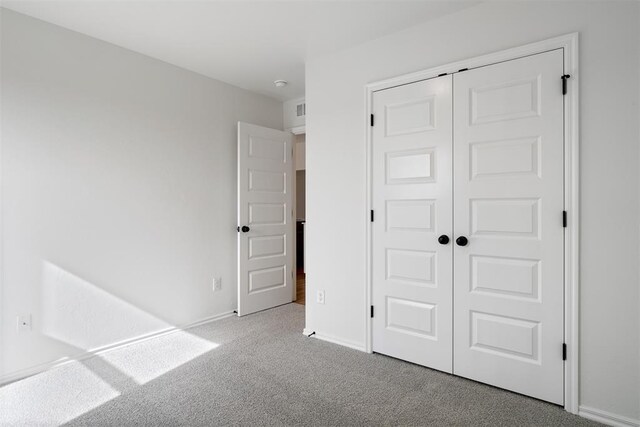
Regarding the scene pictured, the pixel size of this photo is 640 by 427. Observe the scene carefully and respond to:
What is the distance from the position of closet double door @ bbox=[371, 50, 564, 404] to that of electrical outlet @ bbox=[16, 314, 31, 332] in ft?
8.15

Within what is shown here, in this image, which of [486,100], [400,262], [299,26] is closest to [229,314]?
[400,262]

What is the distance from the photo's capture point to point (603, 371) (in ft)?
6.23

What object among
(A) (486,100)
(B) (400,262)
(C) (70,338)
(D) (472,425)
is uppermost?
(A) (486,100)

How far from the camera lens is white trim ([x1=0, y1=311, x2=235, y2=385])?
92.3 inches

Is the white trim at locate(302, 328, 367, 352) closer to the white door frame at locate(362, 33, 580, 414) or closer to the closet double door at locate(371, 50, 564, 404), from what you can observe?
the closet double door at locate(371, 50, 564, 404)

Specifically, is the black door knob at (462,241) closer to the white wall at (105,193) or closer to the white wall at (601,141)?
the white wall at (601,141)

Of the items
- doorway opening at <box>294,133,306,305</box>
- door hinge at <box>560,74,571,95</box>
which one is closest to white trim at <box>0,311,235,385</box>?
doorway opening at <box>294,133,306,305</box>

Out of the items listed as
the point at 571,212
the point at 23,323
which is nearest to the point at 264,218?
the point at 23,323

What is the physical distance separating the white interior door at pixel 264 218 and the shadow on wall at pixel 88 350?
921mm

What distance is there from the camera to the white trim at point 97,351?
2345 mm

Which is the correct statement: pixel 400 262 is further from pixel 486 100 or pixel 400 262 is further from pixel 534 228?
pixel 486 100

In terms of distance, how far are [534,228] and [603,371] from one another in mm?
837

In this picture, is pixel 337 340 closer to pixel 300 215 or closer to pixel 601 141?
pixel 601 141

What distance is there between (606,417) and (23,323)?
143 inches
